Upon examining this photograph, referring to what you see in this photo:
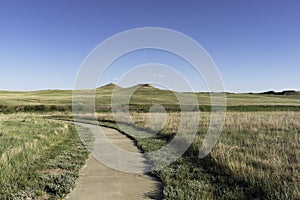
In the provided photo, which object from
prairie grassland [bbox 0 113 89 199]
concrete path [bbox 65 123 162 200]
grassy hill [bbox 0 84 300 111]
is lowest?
concrete path [bbox 65 123 162 200]

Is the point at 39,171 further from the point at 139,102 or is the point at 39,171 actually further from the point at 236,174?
the point at 139,102

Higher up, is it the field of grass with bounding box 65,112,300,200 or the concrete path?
the field of grass with bounding box 65,112,300,200

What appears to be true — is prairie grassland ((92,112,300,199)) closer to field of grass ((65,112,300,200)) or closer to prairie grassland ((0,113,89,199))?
field of grass ((65,112,300,200))

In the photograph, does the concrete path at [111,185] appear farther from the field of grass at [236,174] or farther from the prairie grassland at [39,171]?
the field of grass at [236,174]

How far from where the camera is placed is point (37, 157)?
1032 cm

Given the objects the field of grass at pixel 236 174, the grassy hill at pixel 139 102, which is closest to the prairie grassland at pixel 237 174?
the field of grass at pixel 236 174

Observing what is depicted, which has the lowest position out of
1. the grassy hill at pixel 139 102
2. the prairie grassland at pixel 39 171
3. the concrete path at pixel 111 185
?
the concrete path at pixel 111 185

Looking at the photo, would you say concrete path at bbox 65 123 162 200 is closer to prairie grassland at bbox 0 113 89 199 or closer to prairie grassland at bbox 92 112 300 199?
prairie grassland at bbox 0 113 89 199

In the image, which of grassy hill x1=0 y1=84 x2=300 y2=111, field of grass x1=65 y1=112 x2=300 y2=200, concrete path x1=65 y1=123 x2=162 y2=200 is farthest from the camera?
grassy hill x1=0 y1=84 x2=300 y2=111

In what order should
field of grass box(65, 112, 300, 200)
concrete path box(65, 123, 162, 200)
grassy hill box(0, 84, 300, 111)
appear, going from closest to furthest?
1. field of grass box(65, 112, 300, 200)
2. concrete path box(65, 123, 162, 200)
3. grassy hill box(0, 84, 300, 111)

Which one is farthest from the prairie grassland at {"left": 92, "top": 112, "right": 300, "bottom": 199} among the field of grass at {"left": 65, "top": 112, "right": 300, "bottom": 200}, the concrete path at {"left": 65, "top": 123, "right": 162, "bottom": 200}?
the concrete path at {"left": 65, "top": 123, "right": 162, "bottom": 200}

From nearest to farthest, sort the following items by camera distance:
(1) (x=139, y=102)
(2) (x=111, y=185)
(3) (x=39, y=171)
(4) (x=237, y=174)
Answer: (2) (x=111, y=185)
(4) (x=237, y=174)
(3) (x=39, y=171)
(1) (x=139, y=102)

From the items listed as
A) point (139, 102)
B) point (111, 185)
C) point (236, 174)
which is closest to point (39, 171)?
point (111, 185)

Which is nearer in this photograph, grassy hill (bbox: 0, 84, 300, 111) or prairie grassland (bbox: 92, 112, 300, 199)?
prairie grassland (bbox: 92, 112, 300, 199)
